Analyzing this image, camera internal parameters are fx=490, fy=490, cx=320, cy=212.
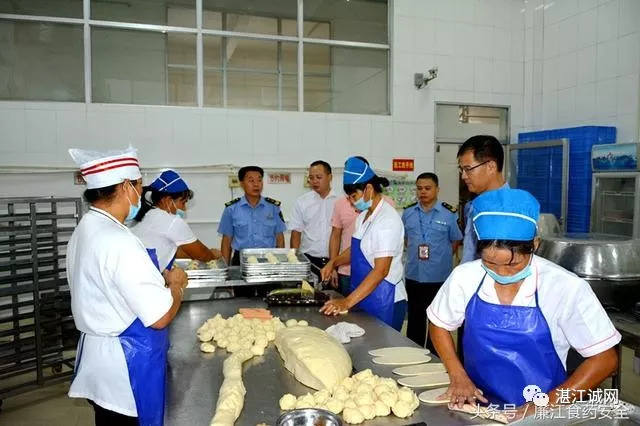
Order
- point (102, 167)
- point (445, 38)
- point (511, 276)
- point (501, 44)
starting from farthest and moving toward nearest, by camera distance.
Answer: point (501, 44), point (445, 38), point (102, 167), point (511, 276)

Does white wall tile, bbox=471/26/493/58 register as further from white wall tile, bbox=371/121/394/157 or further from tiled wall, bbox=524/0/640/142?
white wall tile, bbox=371/121/394/157

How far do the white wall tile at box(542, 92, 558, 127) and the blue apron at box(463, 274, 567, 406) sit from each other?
502 cm

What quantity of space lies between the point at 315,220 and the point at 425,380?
274 centimetres

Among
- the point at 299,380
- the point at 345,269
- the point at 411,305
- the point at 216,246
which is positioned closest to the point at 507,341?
the point at 299,380

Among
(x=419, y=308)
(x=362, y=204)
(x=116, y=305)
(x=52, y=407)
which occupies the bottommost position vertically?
(x=52, y=407)

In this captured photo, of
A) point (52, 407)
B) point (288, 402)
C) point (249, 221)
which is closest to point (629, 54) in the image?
point (249, 221)

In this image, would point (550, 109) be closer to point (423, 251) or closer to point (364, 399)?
point (423, 251)

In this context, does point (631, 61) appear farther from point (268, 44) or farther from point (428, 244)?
point (268, 44)

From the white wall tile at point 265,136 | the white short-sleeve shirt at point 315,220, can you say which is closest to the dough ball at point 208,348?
the white short-sleeve shirt at point 315,220

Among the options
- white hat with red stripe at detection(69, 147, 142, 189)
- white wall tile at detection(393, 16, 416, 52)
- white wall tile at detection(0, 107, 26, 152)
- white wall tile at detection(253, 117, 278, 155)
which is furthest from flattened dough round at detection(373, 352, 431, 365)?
white wall tile at detection(393, 16, 416, 52)

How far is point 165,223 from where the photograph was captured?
275cm

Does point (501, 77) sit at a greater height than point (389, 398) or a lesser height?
greater

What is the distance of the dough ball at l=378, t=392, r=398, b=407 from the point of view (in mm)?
1512

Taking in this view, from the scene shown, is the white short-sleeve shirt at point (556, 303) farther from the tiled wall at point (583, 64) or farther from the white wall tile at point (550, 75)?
the white wall tile at point (550, 75)
